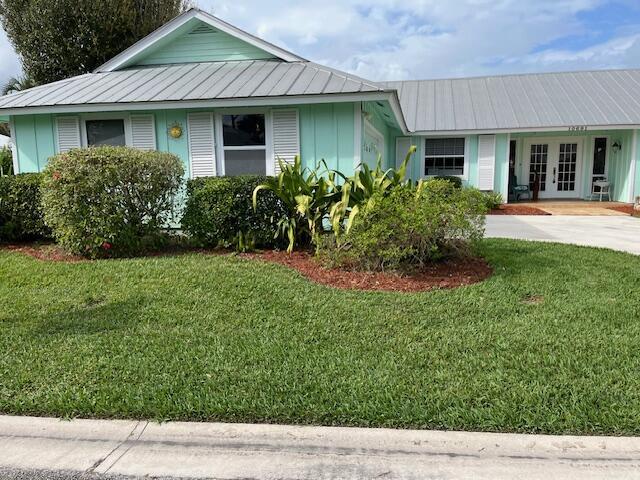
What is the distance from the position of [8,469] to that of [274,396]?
153cm

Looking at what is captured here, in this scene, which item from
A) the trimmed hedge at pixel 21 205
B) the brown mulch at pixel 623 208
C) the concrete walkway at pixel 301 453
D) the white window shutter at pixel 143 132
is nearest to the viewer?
the concrete walkway at pixel 301 453

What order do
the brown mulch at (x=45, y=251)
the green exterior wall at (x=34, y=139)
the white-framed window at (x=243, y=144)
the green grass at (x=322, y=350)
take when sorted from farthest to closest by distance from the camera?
1. the green exterior wall at (x=34, y=139)
2. the white-framed window at (x=243, y=144)
3. the brown mulch at (x=45, y=251)
4. the green grass at (x=322, y=350)

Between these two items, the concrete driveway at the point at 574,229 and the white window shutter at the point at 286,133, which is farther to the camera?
the white window shutter at the point at 286,133

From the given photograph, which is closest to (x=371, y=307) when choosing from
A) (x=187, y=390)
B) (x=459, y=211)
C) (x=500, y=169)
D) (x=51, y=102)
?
(x=459, y=211)

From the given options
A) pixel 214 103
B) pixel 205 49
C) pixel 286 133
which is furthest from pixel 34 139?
pixel 286 133

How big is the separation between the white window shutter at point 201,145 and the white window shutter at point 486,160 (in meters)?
9.42

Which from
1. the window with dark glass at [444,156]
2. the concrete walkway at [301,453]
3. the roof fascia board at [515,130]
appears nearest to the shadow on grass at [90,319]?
the concrete walkway at [301,453]

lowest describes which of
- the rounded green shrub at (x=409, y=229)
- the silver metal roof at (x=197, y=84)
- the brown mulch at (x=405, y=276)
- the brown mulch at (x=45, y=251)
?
the brown mulch at (x=405, y=276)

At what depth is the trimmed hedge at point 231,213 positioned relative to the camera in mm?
7473

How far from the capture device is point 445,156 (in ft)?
54.5

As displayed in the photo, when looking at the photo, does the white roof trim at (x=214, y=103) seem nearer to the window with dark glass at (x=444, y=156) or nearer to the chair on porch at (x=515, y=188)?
the window with dark glass at (x=444, y=156)

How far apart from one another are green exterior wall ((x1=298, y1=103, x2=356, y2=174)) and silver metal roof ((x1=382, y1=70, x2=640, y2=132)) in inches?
275

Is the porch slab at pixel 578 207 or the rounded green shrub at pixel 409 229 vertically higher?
the rounded green shrub at pixel 409 229

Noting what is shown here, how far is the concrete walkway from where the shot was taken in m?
2.55
